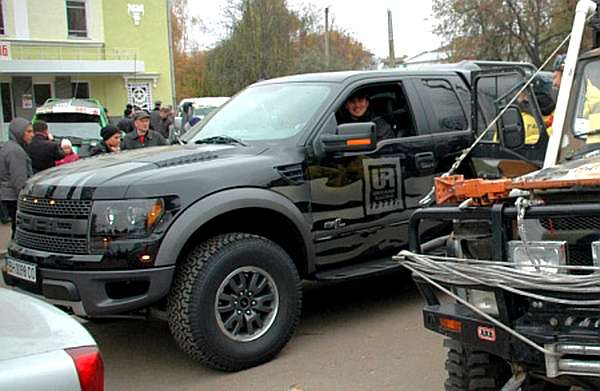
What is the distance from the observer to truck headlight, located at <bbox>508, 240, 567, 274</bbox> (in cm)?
324

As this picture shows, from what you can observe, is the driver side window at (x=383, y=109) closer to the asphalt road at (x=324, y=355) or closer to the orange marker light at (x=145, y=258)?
the asphalt road at (x=324, y=355)

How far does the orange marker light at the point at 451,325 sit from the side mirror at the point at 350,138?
1987 mm

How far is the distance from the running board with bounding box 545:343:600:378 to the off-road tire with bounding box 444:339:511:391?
2.10 ft

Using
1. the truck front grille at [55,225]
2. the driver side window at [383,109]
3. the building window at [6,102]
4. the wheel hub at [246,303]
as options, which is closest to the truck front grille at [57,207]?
the truck front grille at [55,225]

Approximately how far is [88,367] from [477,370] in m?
2.10

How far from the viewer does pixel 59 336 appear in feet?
8.59

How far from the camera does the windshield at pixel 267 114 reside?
5.70 m

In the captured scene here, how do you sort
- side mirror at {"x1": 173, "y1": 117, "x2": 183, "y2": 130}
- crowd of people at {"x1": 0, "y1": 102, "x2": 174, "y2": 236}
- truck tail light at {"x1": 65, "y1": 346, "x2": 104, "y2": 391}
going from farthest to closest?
side mirror at {"x1": 173, "y1": 117, "x2": 183, "y2": 130} < crowd of people at {"x1": 0, "y1": 102, "x2": 174, "y2": 236} < truck tail light at {"x1": 65, "y1": 346, "x2": 104, "y2": 391}

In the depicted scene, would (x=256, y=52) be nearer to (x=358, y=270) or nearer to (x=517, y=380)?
(x=358, y=270)

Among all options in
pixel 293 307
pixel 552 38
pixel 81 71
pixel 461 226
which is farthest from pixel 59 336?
pixel 552 38

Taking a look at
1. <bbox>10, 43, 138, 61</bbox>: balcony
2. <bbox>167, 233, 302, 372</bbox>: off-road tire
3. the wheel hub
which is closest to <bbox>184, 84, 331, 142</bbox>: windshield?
<bbox>167, 233, 302, 372</bbox>: off-road tire

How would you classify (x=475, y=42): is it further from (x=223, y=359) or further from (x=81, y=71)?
(x=223, y=359)

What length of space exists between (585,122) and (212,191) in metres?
2.37

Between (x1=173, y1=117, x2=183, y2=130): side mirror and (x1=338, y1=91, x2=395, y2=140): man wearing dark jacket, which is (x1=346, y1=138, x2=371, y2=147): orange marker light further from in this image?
(x1=173, y1=117, x2=183, y2=130): side mirror
